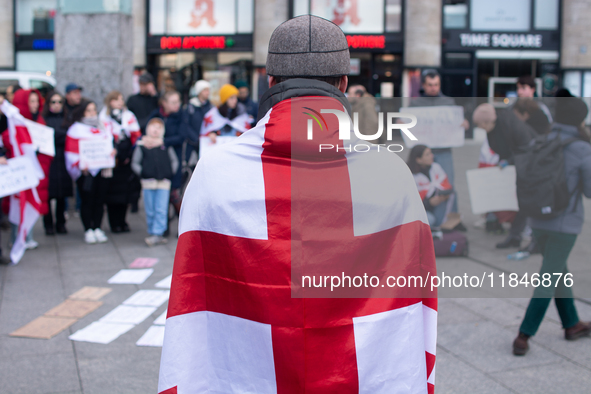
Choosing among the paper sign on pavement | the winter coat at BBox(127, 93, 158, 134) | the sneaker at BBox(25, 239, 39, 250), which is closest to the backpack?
the paper sign on pavement

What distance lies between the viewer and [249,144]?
5.07 ft

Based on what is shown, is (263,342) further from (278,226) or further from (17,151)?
(17,151)

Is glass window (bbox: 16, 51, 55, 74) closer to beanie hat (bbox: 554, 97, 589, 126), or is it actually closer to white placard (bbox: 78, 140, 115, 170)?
white placard (bbox: 78, 140, 115, 170)

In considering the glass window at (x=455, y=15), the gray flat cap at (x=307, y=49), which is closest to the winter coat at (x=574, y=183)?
the gray flat cap at (x=307, y=49)

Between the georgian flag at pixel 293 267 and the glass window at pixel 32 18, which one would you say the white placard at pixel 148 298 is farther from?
the glass window at pixel 32 18

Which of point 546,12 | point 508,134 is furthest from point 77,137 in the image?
point 546,12

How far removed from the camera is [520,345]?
13.8ft

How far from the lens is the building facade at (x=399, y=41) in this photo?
69.4 feet

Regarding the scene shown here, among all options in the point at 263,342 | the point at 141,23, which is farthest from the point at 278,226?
the point at 141,23

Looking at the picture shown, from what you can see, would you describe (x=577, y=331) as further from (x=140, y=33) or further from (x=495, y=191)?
(x=140, y=33)

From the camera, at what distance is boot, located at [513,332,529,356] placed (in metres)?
Answer: 4.19

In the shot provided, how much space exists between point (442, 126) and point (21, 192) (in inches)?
184

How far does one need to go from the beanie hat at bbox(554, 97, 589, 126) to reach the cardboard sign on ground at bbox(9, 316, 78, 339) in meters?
4.02

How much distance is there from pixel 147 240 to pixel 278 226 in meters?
6.26
